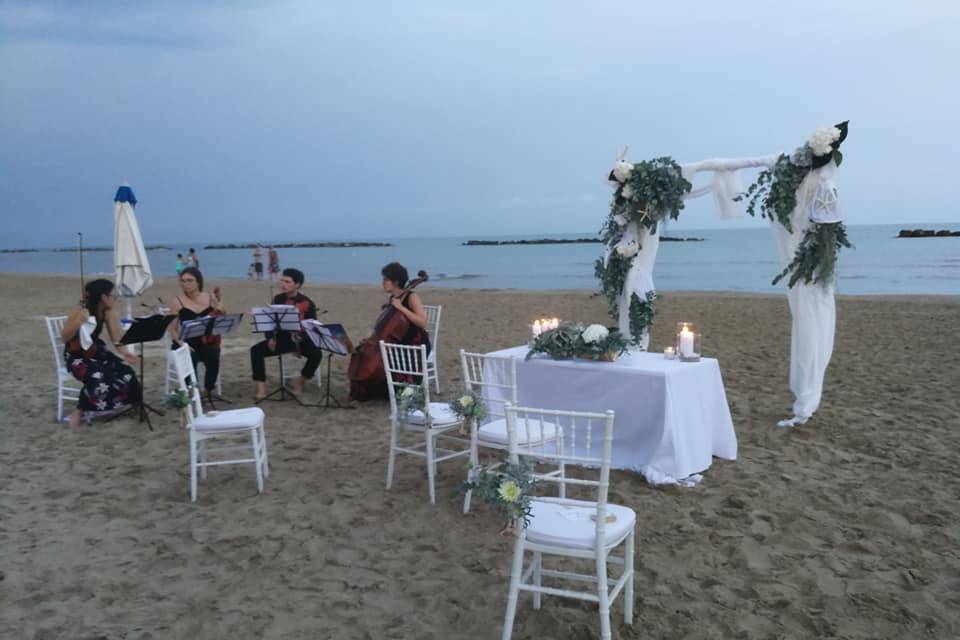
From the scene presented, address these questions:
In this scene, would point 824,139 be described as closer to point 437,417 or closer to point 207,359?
point 437,417

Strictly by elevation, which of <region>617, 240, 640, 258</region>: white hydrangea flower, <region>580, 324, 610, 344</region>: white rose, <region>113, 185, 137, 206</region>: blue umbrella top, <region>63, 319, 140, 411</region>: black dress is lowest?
<region>63, 319, 140, 411</region>: black dress

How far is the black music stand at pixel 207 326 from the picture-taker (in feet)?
21.4

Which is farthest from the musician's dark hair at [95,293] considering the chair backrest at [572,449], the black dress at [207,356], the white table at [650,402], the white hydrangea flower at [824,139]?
the white hydrangea flower at [824,139]

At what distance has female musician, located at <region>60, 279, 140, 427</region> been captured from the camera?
6.27 metres

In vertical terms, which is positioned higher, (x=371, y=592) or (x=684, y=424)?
(x=684, y=424)

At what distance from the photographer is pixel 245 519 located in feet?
14.0

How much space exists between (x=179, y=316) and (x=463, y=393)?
400cm

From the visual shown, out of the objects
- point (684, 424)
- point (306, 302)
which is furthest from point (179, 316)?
point (684, 424)

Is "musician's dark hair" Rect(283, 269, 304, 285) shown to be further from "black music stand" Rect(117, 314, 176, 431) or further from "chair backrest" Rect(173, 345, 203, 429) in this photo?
"chair backrest" Rect(173, 345, 203, 429)

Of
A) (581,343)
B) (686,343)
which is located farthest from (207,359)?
(686,343)

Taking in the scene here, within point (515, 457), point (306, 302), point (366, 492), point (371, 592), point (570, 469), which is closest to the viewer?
point (515, 457)

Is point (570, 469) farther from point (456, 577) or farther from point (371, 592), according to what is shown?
point (371, 592)

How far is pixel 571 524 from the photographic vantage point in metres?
2.81

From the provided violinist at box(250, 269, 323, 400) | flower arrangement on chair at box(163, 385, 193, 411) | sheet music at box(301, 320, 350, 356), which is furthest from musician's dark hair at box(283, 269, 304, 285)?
flower arrangement on chair at box(163, 385, 193, 411)
